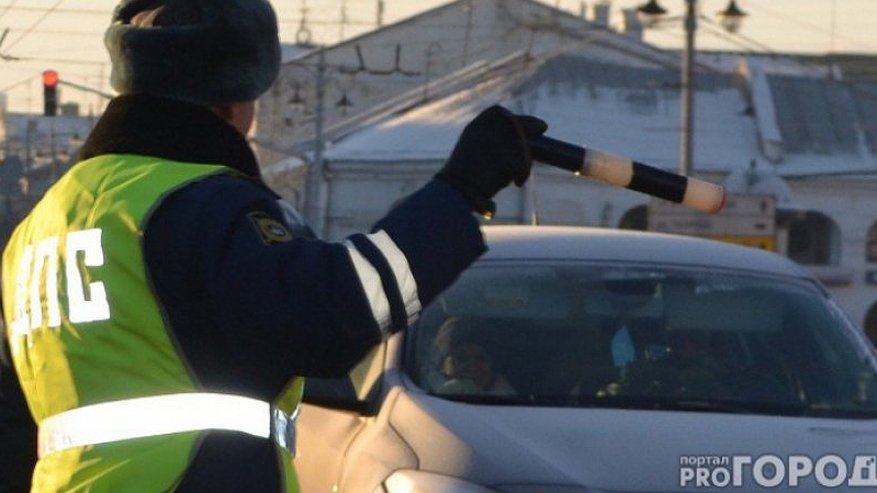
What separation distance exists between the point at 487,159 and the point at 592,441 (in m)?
2.25

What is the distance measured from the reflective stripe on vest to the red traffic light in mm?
19961

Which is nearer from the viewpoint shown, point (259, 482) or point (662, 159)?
point (259, 482)

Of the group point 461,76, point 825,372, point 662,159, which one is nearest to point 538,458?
point 825,372

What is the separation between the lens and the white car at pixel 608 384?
495 centimetres

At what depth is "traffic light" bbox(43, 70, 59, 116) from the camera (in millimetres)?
23000

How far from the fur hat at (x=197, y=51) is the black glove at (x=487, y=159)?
0.34 m

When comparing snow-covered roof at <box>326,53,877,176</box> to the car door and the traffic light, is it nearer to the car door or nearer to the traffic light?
the traffic light

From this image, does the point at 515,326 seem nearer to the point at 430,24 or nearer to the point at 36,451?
the point at 36,451

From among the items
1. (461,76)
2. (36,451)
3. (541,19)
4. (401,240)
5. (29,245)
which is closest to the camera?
(401,240)

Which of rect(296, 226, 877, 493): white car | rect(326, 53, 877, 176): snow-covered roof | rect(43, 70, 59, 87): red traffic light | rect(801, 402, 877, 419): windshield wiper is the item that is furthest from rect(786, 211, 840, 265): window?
rect(801, 402, 877, 419): windshield wiper

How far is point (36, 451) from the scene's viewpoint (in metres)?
3.42

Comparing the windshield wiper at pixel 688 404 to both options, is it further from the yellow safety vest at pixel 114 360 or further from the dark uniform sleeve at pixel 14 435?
the yellow safety vest at pixel 114 360

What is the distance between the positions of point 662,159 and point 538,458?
3775 centimetres

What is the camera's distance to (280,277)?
2.70 m
